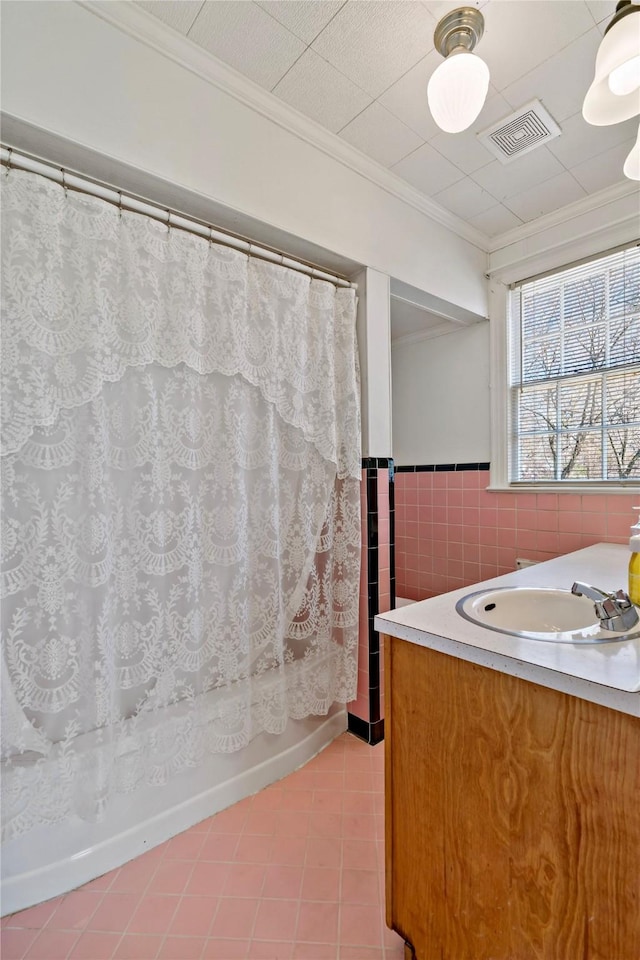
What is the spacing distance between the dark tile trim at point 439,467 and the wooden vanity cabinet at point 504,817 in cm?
179

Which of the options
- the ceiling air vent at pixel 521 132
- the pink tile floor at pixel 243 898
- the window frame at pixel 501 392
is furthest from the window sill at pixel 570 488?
the pink tile floor at pixel 243 898

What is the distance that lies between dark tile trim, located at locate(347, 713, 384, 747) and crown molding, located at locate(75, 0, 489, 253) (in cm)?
239

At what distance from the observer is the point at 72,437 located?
114cm

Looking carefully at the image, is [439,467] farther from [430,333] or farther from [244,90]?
[244,90]

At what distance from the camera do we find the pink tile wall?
2.07 m

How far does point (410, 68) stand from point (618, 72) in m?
0.66

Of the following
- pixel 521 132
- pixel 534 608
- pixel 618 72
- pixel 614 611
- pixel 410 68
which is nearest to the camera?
pixel 614 611

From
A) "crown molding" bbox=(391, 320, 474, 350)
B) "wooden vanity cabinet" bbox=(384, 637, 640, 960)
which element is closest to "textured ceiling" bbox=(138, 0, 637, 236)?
"crown molding" bbox=(391, 320, 474, 350)

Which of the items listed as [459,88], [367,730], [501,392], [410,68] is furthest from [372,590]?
[410,68]

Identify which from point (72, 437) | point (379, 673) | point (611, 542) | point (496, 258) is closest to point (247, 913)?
point (379, 673)

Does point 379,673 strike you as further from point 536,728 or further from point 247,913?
point 536,728

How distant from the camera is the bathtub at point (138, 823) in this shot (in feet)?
3.70

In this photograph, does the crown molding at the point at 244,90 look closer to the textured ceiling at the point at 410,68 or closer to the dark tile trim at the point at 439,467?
the textured ceiling at the point at 410,68

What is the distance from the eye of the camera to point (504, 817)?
785mm
